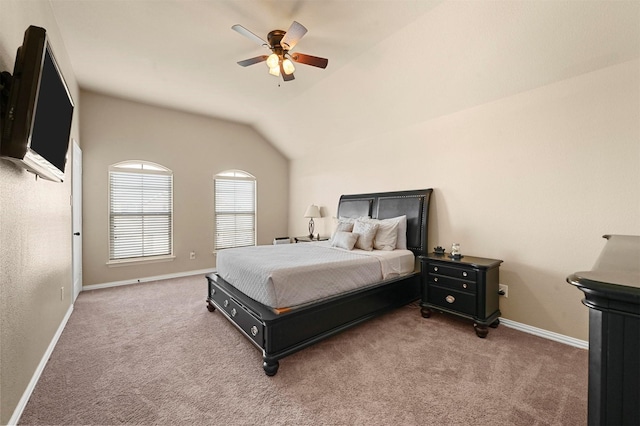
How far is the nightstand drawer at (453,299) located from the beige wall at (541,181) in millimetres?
541

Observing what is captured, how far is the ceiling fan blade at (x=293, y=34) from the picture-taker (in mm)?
2211

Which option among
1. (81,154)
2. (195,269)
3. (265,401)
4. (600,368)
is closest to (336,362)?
(265,401)

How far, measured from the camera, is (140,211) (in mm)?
4746

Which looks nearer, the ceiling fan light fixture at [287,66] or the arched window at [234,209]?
the ceiling fan light fixture at [287,66]

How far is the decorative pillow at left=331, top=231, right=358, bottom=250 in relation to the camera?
3588mm

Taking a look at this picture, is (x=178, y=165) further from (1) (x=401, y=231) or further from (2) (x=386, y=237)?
(1) (x=401, y=231)

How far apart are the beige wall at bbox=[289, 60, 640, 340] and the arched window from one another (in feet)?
12.0

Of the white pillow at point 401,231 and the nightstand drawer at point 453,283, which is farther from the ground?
the white pillow at point 401,231

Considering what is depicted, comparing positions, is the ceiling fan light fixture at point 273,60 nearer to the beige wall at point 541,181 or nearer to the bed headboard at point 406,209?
the beige wall at point 541,181

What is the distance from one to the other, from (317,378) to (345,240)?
1859 mm

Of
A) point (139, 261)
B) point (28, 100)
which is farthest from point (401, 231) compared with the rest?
point (139, 261)

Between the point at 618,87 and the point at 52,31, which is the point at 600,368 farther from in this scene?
the point at 52,31

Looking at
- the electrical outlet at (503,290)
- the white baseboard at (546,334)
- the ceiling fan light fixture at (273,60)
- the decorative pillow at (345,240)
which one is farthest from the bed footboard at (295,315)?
the ceiling fan light fixture at (273,60)

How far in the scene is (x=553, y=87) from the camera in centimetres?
265
